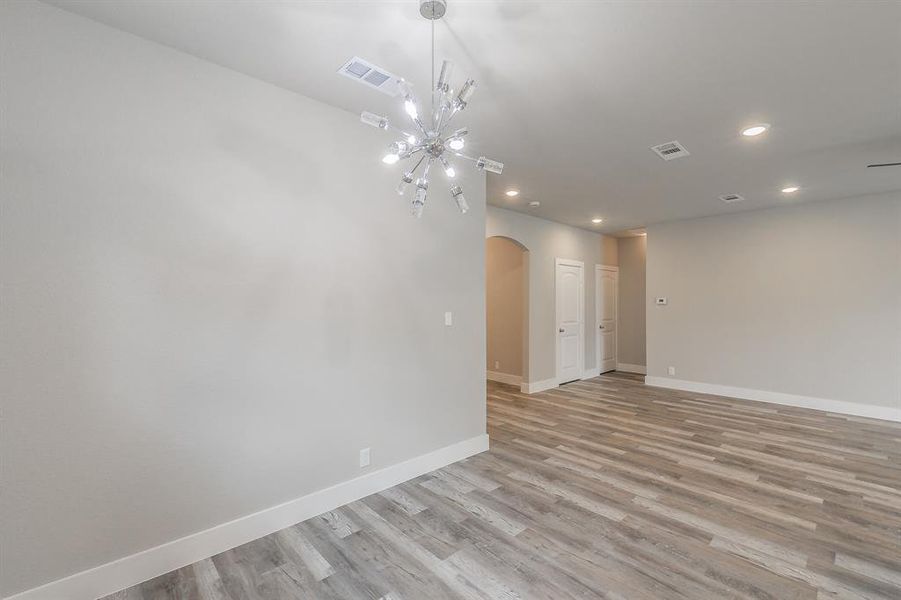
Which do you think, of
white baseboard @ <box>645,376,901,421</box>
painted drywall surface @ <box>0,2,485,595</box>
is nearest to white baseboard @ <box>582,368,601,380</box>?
white baseboard @ <box>645,376,901,421</box>

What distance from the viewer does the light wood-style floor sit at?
1979 mm

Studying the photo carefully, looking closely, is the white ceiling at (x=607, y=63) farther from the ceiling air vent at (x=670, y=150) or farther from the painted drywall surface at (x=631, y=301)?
the painted drywall surface at (x=631, y=301)

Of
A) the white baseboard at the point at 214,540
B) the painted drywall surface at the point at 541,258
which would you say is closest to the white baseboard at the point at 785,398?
the painted drywall surface at the point at 541,258

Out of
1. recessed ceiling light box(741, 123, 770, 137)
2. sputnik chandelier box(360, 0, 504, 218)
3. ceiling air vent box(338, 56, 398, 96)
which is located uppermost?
recessed ceiling light box(741, 123, 770, 137)

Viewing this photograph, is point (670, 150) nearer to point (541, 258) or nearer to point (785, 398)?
point (541, 258)

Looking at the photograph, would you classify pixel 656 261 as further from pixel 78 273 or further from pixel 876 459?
pixel 78 273

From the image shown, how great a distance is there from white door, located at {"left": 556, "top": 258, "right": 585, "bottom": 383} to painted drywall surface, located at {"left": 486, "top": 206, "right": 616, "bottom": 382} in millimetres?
170

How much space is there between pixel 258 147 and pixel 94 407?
170 centimetres

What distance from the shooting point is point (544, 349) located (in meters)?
6.45

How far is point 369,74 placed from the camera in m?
2.36

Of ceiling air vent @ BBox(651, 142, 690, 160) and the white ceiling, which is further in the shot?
ceiling air vent @ BBox(651, 142, 690, 160)

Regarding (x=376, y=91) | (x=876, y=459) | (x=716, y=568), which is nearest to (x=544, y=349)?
(x=876, y=459)

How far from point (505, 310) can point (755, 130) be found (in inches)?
173

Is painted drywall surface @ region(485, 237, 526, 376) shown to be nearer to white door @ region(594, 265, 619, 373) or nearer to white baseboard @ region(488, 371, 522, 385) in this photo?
white baseboard @ region(488, 371, 522, 385)
